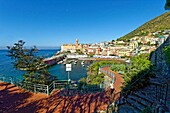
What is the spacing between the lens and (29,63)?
454 inches

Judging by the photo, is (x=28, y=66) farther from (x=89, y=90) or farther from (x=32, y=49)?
(x=89, y=90)

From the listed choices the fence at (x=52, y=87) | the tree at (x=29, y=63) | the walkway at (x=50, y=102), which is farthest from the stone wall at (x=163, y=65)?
the tree at (x=29, y=63)

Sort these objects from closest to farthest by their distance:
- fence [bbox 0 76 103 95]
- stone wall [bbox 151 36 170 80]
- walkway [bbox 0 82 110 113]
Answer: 1. walkway [bbox 0 82 110 113]
2. stone wall [bbox 151 36 170 80]
3. fence [bbox 0 76 103 95]

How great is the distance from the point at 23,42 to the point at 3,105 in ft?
16.6

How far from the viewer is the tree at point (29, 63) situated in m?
11.2

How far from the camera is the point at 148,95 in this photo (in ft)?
22.2

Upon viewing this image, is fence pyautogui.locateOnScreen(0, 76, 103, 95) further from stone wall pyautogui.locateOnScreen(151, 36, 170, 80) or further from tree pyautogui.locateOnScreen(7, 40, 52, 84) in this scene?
stone wall pyautogui.locateOnScreen(151, 36, 170, 80)

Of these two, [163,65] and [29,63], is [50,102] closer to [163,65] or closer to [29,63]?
[29,63]

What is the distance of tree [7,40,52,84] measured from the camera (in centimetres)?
1117

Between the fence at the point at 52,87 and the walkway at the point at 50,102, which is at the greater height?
the fence at the point at 52,87

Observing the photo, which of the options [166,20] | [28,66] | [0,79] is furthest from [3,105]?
[166,20]

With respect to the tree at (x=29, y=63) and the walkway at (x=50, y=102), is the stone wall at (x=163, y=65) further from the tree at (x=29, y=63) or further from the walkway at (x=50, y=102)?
the tree at (x=29, y=63)

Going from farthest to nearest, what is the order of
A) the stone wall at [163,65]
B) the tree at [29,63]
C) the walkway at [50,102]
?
the tree at [29,63]
the stone wall at [163,65]
the walkway at [50,102]

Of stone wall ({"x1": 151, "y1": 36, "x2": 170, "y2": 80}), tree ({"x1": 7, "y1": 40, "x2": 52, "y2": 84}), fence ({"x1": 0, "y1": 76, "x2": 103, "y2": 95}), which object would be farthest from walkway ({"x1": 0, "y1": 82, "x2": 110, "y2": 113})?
stone wall ({"x1": 151, "y1": 36, "x2": 170, "y2": 80})
